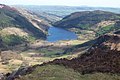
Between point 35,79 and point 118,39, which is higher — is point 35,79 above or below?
above

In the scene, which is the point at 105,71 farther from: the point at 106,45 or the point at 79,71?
the point at 106,45

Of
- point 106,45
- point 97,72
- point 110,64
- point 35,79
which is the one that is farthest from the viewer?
point 106,45

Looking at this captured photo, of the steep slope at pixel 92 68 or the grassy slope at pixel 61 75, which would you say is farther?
the steep slope at pixel 92 68

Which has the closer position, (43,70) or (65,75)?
(65,75)

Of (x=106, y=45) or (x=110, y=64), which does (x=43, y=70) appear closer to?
(x=110, y=64)

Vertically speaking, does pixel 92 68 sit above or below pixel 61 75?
below

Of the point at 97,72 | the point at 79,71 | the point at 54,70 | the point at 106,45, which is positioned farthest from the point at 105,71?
the point at 106,45

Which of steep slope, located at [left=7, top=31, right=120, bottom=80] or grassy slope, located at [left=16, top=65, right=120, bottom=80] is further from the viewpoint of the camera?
steep slope, located at [left=7, top=31, right=120, bottom=80]

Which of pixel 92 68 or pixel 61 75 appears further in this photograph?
pixel 92 68

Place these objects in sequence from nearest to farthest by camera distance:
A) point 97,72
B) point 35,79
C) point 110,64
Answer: point 35,79 → point 97,72 → point 110,64
